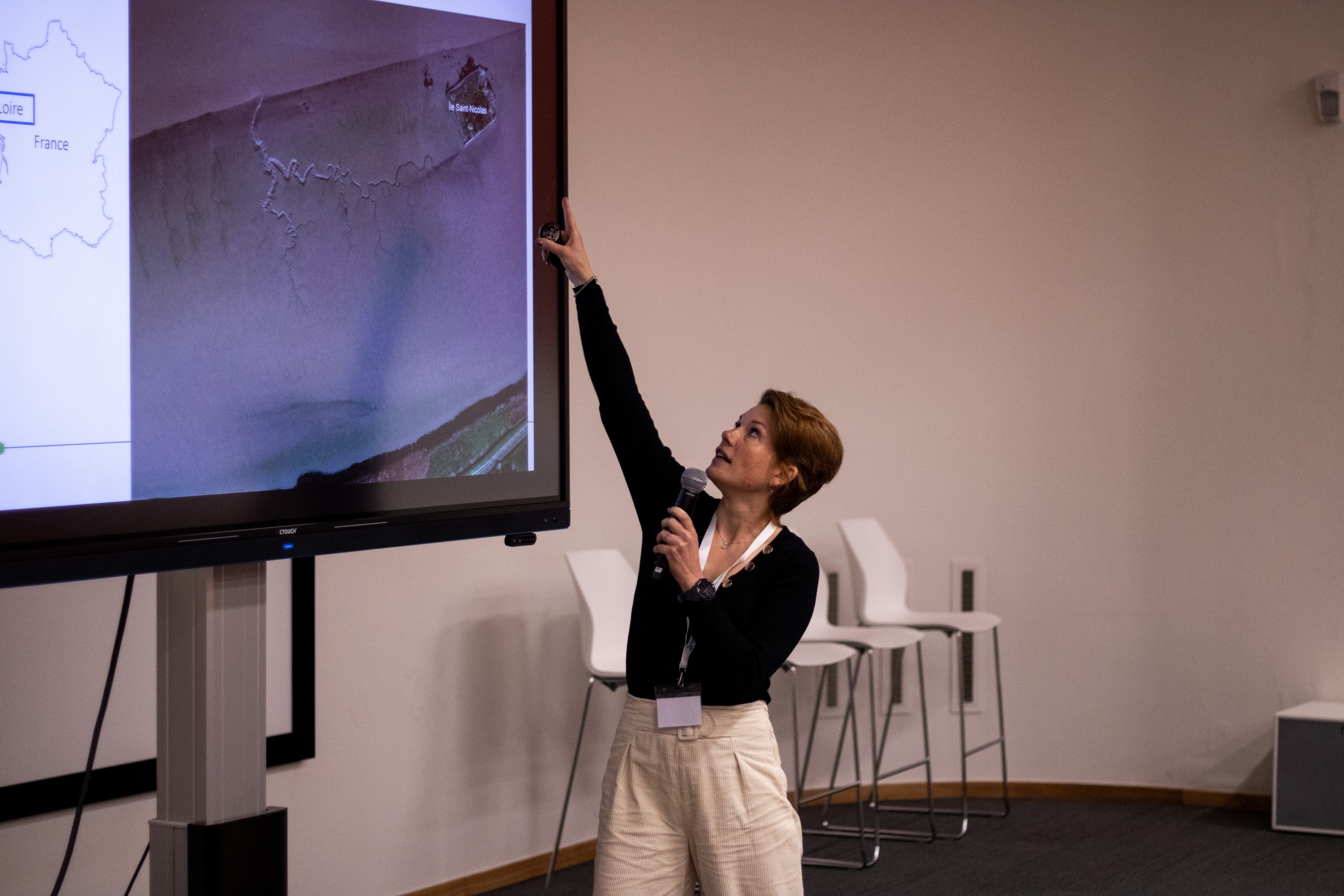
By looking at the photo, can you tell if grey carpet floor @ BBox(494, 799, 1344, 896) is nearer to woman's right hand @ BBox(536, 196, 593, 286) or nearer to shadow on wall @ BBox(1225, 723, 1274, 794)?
shadow on wall @ BBox(1225, 723, 1274, 794)

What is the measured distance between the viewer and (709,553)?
2402 millimetres

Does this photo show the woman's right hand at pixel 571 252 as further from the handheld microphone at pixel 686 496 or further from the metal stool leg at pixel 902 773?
the metal stool leg at pixel 902 773

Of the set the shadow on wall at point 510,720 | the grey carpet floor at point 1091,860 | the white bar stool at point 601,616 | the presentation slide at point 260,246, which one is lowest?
the grey carpet floor at point 1091,860

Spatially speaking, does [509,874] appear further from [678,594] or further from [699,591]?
[699,591]

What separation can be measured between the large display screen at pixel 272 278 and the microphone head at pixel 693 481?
32 centimetres

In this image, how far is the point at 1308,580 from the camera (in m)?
5.27

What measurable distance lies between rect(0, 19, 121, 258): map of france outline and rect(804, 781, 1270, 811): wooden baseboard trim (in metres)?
4.26

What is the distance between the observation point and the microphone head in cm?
222

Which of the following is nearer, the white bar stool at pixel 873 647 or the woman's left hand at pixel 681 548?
the woman's left hand at pixel 681 548

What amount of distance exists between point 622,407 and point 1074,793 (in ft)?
12.9

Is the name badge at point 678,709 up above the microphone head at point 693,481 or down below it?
below

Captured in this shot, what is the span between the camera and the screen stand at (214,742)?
195cm

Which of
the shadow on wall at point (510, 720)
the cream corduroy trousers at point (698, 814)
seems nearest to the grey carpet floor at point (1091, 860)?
the shadow on wall at point (510, 720)

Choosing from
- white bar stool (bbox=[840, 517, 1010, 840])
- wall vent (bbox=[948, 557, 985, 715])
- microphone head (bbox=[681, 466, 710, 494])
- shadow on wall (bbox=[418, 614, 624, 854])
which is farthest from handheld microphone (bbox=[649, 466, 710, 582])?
wall vent (bbox=[948, 557, 985, 715])
